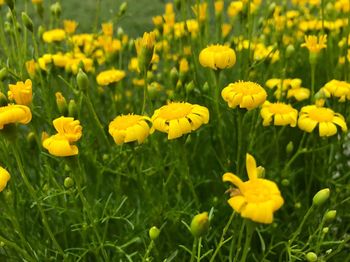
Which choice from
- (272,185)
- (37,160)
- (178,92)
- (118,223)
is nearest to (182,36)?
(178,92)

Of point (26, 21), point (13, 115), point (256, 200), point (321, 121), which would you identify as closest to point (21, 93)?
point (13, 115)

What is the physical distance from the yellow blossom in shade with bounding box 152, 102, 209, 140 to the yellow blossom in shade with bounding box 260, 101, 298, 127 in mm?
265

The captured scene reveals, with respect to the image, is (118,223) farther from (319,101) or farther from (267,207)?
(267,207)

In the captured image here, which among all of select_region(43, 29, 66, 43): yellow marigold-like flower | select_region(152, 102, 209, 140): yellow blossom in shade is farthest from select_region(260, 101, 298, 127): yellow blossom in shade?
select_region(43, 29, 66, 43): yellow marigold-like flower

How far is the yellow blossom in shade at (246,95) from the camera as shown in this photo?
104 centimetres

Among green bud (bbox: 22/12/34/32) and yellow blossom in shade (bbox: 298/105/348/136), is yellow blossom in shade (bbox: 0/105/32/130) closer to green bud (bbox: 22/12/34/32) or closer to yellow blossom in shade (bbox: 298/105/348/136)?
green bud (bbox: 22/12/34/32)

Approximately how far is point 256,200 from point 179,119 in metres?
0.32

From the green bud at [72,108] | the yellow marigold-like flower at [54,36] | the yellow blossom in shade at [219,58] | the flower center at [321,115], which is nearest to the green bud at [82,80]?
the green bud at [72,108]

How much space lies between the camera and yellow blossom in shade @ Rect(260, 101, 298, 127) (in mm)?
1233

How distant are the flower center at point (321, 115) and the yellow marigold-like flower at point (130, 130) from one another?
17.4 inches

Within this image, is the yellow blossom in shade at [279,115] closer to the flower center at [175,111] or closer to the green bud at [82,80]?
the flower center at [175,111]

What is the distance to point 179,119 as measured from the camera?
1021 millimetres

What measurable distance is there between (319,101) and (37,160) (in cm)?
92

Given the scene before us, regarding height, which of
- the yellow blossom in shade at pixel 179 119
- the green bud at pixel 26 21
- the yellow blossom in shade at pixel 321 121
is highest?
the green bud at pixel 26 21
